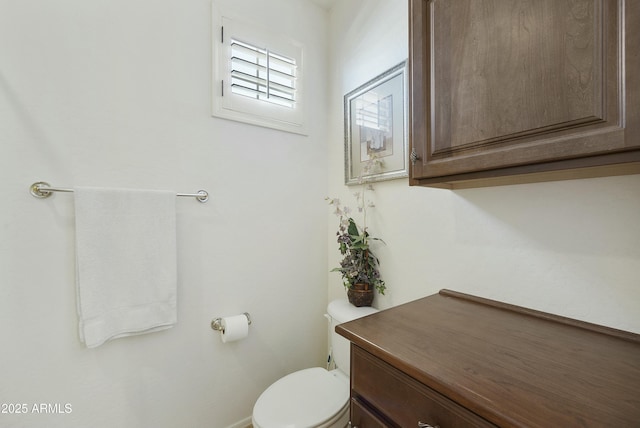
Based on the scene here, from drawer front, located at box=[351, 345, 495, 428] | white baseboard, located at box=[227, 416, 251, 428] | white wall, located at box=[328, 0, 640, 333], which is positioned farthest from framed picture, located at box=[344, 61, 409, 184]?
white baseboard, located at box=[227, 416, 251, 428]

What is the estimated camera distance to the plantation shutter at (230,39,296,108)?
147 centimetres

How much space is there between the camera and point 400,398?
2.11ft

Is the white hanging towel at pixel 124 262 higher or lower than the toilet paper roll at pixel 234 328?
higher

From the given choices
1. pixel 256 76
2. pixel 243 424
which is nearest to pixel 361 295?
pixel 243 424

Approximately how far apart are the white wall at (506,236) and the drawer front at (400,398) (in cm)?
56

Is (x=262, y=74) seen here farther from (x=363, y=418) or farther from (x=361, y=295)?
(x=363, y=418)

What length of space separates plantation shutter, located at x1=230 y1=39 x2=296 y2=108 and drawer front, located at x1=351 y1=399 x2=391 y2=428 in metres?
1.53

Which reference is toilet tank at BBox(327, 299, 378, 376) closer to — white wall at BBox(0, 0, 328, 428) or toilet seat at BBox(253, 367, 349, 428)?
toilet seat at BBox(253, 367, 349, 428)

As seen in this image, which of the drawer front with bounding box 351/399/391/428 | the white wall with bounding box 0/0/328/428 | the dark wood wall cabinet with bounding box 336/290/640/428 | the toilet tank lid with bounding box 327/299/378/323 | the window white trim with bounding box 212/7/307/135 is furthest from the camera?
the window white trim with bounding box 212/7/307/135

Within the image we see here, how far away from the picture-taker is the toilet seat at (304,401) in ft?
3.46

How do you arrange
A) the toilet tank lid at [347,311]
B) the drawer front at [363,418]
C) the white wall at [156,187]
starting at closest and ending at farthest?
the drawer front at [363,418] < the white wall at [156,187] < the toilet tank lid at [347,311]

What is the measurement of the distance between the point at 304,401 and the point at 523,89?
138cm

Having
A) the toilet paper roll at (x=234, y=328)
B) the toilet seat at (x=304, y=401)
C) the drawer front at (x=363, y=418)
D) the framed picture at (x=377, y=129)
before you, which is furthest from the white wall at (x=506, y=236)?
the toilet paper roll at (x=234, y=328)

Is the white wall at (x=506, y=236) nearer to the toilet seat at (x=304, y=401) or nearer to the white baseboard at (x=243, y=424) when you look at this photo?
the toilet seat at (x=304, y=401)
